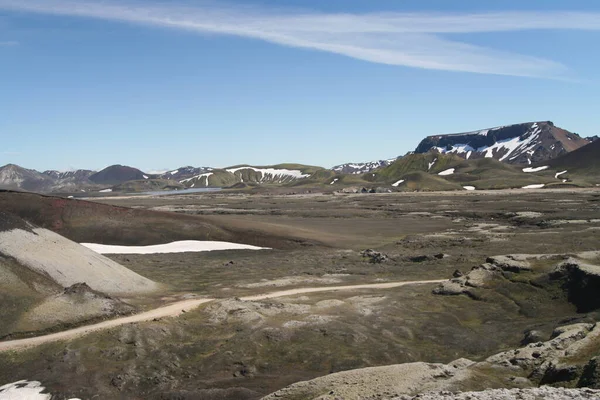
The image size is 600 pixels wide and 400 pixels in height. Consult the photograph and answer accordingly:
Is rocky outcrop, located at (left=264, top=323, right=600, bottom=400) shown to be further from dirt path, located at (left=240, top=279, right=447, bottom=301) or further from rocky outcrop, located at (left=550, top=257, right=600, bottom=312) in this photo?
dirt path, located at (left=240, top=279, right=447, bottom=301)

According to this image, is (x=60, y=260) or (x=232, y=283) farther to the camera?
(x=232, y=283)

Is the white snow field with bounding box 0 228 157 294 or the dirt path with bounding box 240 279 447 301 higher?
the white snow field with bounding box 0 228 157 294

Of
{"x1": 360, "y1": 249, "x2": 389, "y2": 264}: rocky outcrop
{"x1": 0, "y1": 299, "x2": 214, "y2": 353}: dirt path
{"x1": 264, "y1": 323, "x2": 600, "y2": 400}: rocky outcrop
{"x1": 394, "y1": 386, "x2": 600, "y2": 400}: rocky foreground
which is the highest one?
{"x1": 394, "y1": 386, "x2": 600, "y2": 400}: rocky foreground

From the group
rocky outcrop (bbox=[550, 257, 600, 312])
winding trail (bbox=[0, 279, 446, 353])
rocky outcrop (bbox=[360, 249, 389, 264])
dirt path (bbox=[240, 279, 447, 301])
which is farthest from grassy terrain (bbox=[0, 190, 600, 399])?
dirt path (bbox=[240, 279, 447, 301])

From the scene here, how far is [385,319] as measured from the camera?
3953 cm

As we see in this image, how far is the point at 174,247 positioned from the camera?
81.7 metres

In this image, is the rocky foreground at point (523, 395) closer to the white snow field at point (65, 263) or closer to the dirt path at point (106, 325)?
the dirt path at point (106, 325)

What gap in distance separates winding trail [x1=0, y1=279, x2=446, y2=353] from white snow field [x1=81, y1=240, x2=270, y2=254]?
3246cm

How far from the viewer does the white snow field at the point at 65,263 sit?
44.8m

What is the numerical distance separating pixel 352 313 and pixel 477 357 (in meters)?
10.9

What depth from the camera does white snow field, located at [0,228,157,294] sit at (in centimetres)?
4475

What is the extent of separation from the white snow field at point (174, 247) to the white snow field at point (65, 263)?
26.9 m

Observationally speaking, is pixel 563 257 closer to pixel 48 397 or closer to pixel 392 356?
pixel 392 356

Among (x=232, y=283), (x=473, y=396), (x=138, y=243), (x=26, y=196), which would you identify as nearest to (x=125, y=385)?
(x=473, y=396)
